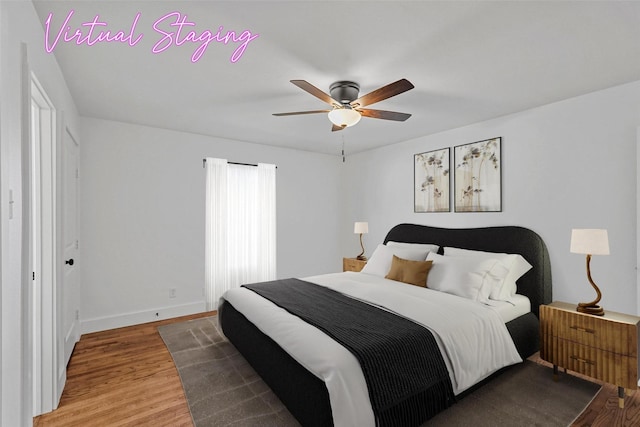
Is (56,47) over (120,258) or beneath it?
over

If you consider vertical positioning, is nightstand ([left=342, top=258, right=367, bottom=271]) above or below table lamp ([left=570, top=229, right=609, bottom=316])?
below

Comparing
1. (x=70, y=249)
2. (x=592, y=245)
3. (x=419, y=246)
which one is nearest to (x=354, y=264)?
(x=419, y=246)

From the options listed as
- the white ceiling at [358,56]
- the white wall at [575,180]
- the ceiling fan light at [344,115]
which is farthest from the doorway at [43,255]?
the white wall at [575,180]

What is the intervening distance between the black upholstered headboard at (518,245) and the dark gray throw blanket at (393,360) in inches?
66.5

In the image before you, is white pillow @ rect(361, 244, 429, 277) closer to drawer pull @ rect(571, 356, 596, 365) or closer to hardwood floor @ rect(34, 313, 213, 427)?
drawer pull @ rect(571, 356, 596, 365)

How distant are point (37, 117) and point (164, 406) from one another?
221 centimetres

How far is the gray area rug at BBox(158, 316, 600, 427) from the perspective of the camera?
6.64 ft

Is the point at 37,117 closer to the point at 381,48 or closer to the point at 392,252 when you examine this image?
the point at 381,48

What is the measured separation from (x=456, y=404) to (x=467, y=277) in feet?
3.71

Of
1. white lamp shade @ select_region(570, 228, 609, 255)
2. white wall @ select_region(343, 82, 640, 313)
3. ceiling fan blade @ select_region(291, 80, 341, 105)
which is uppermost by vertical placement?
ceiling fan blade @ select_region(291, 80, 341, 105)

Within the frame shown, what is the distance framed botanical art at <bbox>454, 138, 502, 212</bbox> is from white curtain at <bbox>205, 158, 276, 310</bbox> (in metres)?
2.66

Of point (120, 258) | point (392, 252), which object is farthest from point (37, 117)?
point (392, 252)

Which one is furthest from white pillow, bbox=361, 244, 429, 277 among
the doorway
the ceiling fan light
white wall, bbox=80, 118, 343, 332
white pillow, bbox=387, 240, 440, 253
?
the doorway

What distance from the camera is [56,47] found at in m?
2.07
